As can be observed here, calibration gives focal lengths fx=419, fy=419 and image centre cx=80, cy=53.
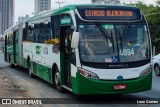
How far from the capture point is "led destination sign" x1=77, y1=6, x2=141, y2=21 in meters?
12.2

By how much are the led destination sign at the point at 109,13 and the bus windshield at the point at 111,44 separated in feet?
0.88

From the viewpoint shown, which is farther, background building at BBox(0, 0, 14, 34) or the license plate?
background building at BBox(0, 0, 14, 34)

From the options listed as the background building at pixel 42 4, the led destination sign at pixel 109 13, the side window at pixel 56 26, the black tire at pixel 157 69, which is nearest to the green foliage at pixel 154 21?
the background building at pixel 42 4

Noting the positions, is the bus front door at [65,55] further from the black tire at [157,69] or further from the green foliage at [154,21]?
the green foliage at [154,21]

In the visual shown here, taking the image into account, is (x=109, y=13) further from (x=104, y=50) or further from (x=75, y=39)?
(x=75, y=39)

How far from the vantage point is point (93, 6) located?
12492mm

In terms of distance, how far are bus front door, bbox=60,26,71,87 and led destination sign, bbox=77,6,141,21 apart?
0.97 m

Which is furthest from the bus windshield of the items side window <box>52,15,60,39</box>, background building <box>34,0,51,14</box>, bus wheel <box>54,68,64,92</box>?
background building <box>34,0,51,14</box>

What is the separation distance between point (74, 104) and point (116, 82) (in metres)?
1.34

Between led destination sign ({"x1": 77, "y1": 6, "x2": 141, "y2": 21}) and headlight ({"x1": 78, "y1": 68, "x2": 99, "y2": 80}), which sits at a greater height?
led destination sign ({"x1": 77, "y1": 6, "x2": 141, "y2": 21})

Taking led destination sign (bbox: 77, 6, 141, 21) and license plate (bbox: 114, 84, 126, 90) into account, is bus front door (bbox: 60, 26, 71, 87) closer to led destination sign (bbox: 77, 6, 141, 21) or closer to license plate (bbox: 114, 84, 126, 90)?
led destination sign (bbox: 77, 6, 141, 21)

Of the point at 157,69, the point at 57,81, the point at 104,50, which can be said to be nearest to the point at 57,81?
the point at 57,81

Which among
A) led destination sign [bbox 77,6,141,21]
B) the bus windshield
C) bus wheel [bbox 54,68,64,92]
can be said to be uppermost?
led destination sign [bbox 77,6,141,21]

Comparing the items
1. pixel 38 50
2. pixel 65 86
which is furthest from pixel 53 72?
pixel 38 50
